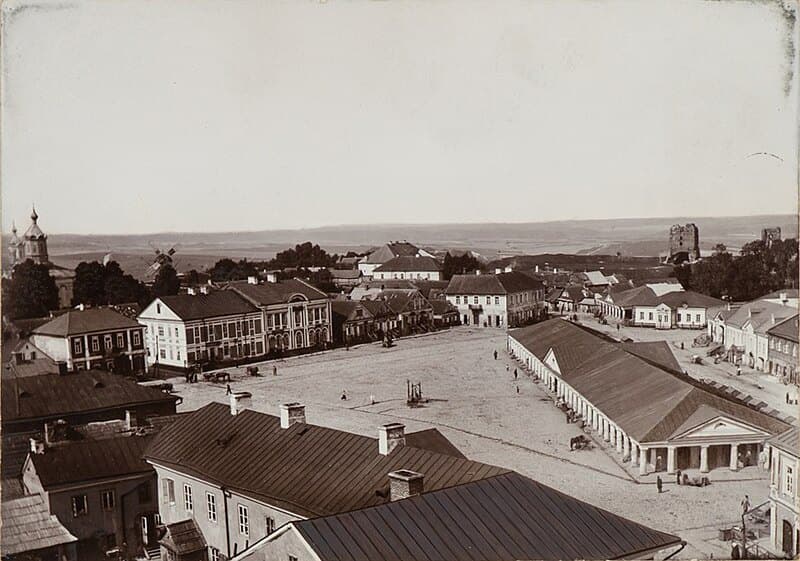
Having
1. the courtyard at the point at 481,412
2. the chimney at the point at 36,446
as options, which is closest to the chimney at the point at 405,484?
the courtyard at the point at 481,412

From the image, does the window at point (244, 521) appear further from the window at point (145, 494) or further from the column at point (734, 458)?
the column at point (734, 458)

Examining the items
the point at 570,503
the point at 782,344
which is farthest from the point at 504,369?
the point at 782,344

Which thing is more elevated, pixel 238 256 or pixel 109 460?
pixel 238 256

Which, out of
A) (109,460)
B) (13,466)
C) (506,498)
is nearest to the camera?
(506,498)

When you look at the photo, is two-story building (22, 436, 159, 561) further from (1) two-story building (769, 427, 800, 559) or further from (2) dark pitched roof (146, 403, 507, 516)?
(1) two-story building (769, 427, 800, 559)

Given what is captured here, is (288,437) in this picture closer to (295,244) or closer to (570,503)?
(295,244)

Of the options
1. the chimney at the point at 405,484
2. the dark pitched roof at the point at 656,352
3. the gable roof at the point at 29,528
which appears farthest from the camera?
the dark pitched roof at the point at 656,352
